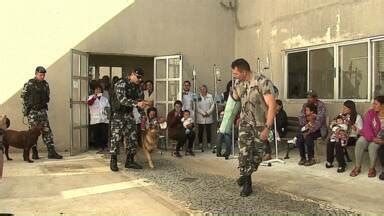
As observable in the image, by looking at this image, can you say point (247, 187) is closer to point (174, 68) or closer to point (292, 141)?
point (292, 141)

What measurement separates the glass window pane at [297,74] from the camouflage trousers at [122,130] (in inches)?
161

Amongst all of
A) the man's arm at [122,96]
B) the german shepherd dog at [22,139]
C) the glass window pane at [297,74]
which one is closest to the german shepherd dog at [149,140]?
the man's arm at [122,96]

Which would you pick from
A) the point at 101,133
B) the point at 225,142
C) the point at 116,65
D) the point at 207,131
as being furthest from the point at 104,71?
the point at 225,142

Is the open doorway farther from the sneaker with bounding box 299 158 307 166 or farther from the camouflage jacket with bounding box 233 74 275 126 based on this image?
the camouflage jacket with bounding box 233 74 275 126

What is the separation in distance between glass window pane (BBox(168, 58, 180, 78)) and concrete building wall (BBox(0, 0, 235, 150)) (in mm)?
415

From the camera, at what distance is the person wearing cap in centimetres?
898

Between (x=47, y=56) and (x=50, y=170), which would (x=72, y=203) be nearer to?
(x=50, y=170)

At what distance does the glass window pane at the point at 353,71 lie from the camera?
8.94 meters

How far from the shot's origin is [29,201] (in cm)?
605

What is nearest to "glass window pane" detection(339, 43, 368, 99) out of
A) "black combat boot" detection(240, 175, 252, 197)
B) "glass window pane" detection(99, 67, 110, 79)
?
"black combat boot" detection(240, 175, 252, 197)

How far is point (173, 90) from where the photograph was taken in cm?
1172

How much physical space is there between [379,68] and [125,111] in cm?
447

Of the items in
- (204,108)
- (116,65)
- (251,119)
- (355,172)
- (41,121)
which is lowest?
(355,172)

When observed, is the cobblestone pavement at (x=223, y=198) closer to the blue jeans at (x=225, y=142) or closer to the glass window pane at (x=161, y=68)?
the blue jeans at (x=225, y=142)
